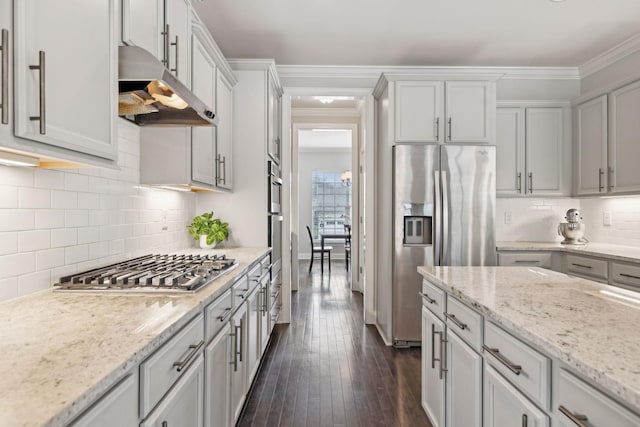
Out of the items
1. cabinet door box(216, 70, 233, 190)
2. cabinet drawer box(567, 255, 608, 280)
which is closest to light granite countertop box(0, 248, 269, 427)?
cabinet door box(216, 70, 233, 190)

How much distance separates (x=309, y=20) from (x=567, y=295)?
260cm

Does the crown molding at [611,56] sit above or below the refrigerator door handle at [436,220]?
above

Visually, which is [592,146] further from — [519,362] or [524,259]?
[519,362]

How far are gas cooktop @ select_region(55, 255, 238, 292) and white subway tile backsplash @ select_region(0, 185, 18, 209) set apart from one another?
0.34 m

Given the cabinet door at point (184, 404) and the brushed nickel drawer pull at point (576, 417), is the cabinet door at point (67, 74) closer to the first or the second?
the cabinet door at point (184, 404)

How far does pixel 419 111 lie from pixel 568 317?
2555mm

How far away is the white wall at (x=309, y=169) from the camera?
902cm

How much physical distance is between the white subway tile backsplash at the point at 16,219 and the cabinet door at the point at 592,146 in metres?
4.19

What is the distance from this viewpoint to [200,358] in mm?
1350

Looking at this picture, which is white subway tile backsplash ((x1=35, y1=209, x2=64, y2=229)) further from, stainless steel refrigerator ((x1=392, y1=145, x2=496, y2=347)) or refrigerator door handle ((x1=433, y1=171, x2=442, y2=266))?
refrigerator door handle ((x1=433, y1=171, x2=442, y2=266))

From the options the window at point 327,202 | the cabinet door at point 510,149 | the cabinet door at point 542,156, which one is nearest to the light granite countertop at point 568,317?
the cabinet door at point 510,149

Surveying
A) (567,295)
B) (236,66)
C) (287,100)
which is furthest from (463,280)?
(287,100)

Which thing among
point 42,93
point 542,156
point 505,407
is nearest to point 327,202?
point 542,156

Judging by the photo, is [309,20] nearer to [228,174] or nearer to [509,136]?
[228,174]
